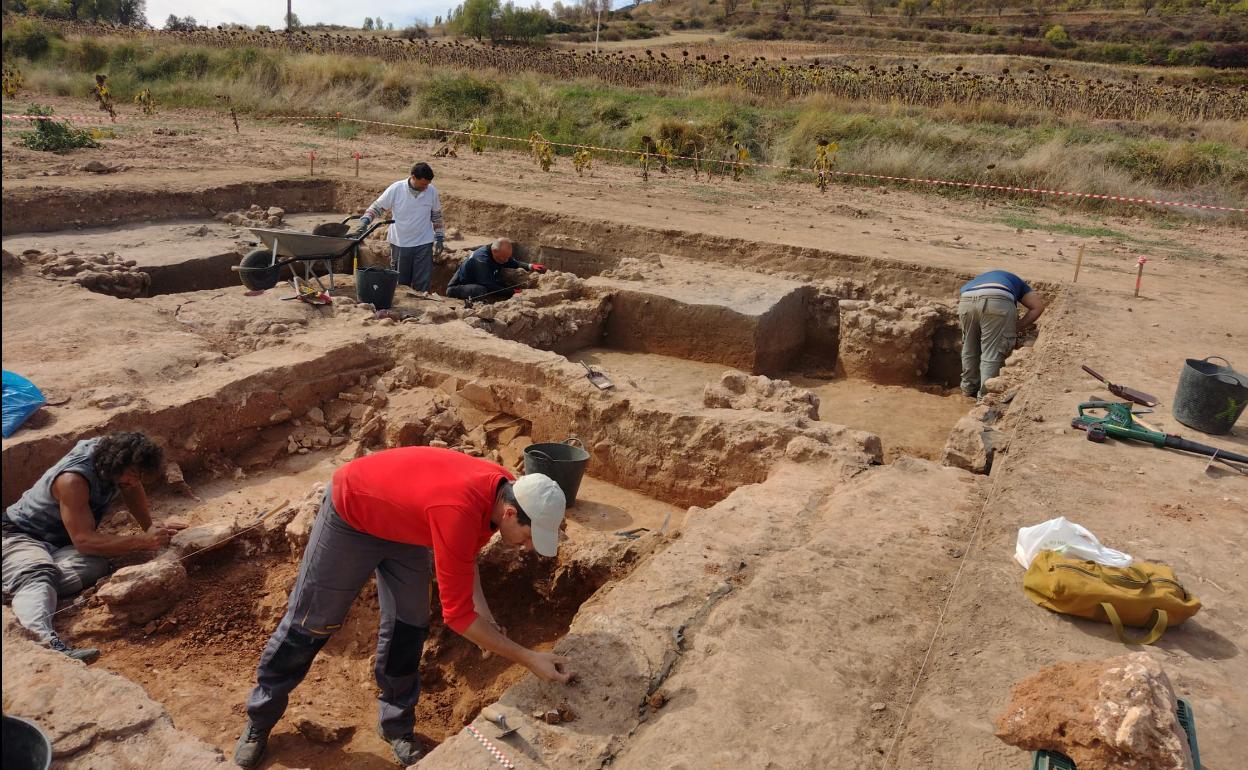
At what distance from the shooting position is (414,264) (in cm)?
902

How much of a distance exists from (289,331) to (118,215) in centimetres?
512

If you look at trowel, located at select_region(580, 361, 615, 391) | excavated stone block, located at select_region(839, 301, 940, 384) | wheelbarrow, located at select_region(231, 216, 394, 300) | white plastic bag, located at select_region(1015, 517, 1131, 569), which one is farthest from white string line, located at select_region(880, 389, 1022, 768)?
wheelbarrow, located at select_region(231, 216, 394, 300)

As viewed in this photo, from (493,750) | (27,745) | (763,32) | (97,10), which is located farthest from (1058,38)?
(97,10)

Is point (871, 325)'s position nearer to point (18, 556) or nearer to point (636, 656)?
point (636, 656)

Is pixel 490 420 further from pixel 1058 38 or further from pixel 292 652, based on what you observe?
pixel 1058 38

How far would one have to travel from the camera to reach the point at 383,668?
3734mm

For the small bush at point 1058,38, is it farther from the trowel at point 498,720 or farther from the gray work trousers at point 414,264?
the trowel at point 498,720

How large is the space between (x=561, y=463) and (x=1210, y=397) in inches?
164

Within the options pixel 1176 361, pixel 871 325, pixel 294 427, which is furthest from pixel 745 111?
pixel 294 427

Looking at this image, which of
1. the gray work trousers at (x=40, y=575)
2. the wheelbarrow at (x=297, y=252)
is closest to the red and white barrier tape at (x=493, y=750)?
the gray work trousers at (x=40, y=575)

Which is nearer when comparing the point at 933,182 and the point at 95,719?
the point at 95,719

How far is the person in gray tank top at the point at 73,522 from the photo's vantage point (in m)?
4.26

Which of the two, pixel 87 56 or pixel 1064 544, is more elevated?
pixel 87 56

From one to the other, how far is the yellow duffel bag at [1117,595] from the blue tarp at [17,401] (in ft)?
18.2
